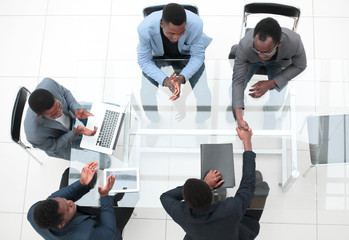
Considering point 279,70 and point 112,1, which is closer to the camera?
point 279,70

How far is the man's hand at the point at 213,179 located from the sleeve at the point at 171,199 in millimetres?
176

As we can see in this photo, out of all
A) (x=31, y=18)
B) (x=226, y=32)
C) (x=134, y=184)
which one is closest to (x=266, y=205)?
(x=134, y=184)

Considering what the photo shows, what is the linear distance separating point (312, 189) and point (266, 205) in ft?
0.96

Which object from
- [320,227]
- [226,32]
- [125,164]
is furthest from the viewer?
[226,32]

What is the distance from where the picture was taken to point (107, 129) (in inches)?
82.4

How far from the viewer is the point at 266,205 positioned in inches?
75.4

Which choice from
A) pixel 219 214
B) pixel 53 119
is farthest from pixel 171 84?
pixel 219 214

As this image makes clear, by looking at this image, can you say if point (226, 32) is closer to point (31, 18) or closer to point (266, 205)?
point (266, 205)

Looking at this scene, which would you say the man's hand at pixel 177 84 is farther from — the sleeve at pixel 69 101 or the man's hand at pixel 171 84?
the sleeve at pixel 69 101

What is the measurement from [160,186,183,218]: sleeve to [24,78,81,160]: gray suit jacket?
0.75 m

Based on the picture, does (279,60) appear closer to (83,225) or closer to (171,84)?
(171,84)

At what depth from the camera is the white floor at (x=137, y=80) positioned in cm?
198

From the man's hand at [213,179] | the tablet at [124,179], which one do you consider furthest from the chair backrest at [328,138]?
the tablet at [124,179]

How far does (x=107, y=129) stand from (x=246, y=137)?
2.97 feet
